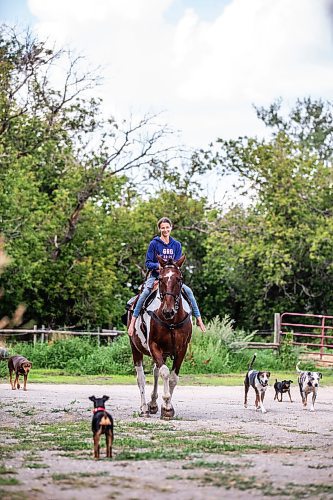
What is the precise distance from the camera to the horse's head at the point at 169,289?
14.5m

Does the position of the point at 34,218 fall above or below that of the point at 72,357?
above

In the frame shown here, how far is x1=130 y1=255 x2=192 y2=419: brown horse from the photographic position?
1456 centimetres

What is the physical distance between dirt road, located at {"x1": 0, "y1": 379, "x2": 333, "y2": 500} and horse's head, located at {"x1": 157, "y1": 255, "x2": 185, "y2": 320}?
5.04 feet

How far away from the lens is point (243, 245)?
151 feet

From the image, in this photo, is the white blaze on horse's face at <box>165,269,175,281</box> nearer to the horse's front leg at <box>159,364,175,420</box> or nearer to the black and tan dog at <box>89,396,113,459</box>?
the horse's front leg at <box>159,364,175,420</box>

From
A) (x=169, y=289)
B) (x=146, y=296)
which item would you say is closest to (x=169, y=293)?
(x=169, y=289)

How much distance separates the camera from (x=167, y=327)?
15.0 meters

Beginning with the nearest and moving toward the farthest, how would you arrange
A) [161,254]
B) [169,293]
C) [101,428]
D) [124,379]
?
[101,428]
[169,293]
[161,254]
[124,379]

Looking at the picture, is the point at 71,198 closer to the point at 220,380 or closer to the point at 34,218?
the point at 34,218

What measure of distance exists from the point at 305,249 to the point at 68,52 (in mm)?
14525

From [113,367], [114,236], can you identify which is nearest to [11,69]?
[114,236]

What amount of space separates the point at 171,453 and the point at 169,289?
186 inches

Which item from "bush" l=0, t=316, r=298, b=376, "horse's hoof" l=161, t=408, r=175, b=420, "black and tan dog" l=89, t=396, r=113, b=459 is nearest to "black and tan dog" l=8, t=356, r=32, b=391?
"bush" l=0, t=316, r=298, b=376

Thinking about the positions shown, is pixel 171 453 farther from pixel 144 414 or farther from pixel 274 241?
pixel 274 241
